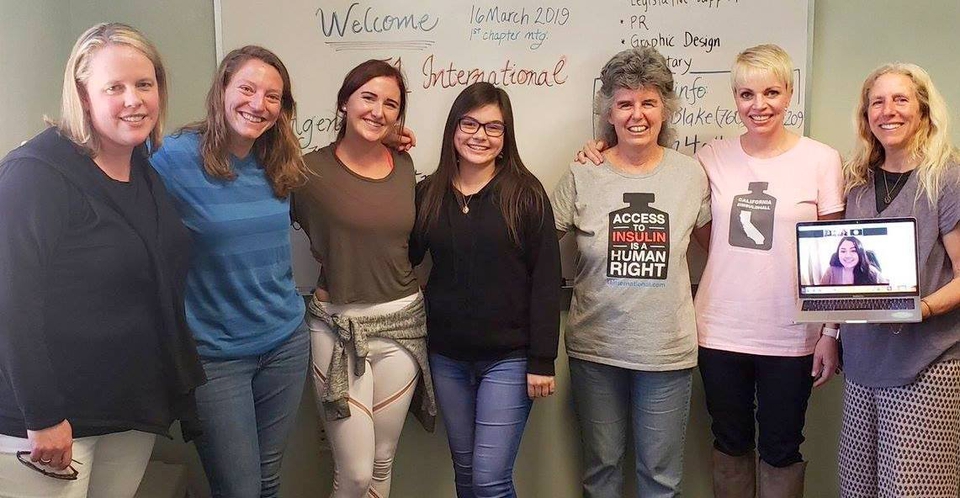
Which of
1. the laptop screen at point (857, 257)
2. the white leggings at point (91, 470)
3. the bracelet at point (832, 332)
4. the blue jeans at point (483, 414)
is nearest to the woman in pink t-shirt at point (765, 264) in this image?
the bracelet at point (832, 332)

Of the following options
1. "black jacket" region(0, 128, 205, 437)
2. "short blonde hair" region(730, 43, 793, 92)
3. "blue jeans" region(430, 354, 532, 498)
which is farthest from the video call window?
"black jacket" region(0, 128, 205, 437)

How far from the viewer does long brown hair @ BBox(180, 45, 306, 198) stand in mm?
1592

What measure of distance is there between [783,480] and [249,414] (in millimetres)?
1414

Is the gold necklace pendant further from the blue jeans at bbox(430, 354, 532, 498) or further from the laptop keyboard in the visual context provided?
the blue jeans at bbox(430, 354, 532, 498)

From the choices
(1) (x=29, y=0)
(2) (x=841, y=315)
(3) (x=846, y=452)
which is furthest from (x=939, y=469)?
(1) (x=29, y=0)

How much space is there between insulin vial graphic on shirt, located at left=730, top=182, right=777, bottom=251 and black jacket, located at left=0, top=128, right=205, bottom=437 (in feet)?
4.40

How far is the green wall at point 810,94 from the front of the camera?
2035mm

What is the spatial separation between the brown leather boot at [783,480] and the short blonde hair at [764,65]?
1.01 metres

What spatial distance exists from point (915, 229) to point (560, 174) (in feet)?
3.11

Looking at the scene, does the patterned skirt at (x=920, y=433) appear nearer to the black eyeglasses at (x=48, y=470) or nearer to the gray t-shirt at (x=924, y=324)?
the gray t-shirt at (x=924, y=324)

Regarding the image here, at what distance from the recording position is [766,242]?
6.08 feet

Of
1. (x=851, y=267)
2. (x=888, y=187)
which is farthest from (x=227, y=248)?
(x=888, y=187)

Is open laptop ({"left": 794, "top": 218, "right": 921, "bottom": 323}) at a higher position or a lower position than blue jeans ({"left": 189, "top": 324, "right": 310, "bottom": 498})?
higher

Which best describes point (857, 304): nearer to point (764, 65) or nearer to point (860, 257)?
point (860, 257)
